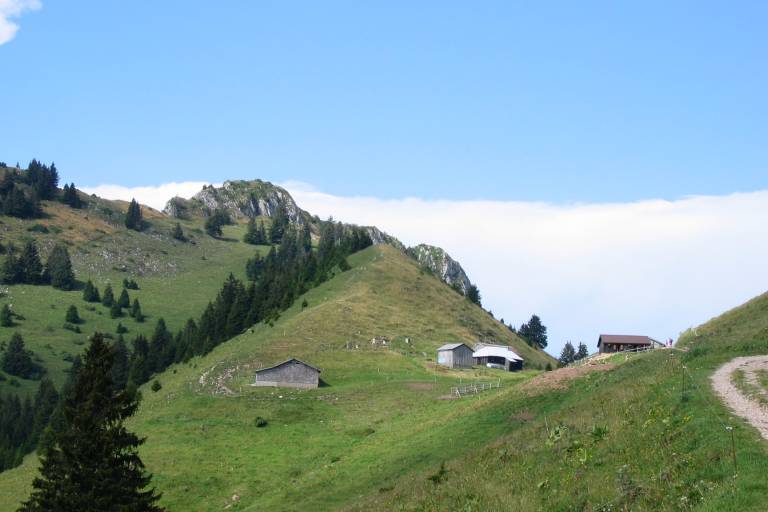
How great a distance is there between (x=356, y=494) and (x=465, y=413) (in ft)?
57.2

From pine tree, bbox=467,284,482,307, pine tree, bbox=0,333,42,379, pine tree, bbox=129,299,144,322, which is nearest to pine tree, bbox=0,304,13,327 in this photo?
pine tree, bbox=0,333,42,379

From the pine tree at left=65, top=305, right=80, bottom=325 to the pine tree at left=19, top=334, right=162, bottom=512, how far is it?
15772cm

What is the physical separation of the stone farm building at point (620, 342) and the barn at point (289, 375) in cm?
3805

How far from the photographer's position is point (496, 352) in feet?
427

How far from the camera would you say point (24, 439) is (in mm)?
128125

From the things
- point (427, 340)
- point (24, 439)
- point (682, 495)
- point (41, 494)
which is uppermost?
point (427, 340)

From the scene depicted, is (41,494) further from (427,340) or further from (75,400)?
(427,340)

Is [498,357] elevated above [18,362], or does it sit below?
above

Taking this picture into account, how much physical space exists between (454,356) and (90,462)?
86.9 m

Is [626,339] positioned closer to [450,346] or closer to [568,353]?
[450,346]

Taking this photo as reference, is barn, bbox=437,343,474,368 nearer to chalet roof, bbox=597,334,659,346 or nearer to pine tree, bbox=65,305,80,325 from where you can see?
chalet roof, bbox=597,334,659,346

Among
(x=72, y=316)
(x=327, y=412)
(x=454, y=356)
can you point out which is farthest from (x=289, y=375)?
(x=72, y=316)

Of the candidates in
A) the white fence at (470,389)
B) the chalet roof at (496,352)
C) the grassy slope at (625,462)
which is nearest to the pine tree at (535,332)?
the chalet roof at (496,352)

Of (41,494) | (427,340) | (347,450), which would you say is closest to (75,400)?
(41,494)
